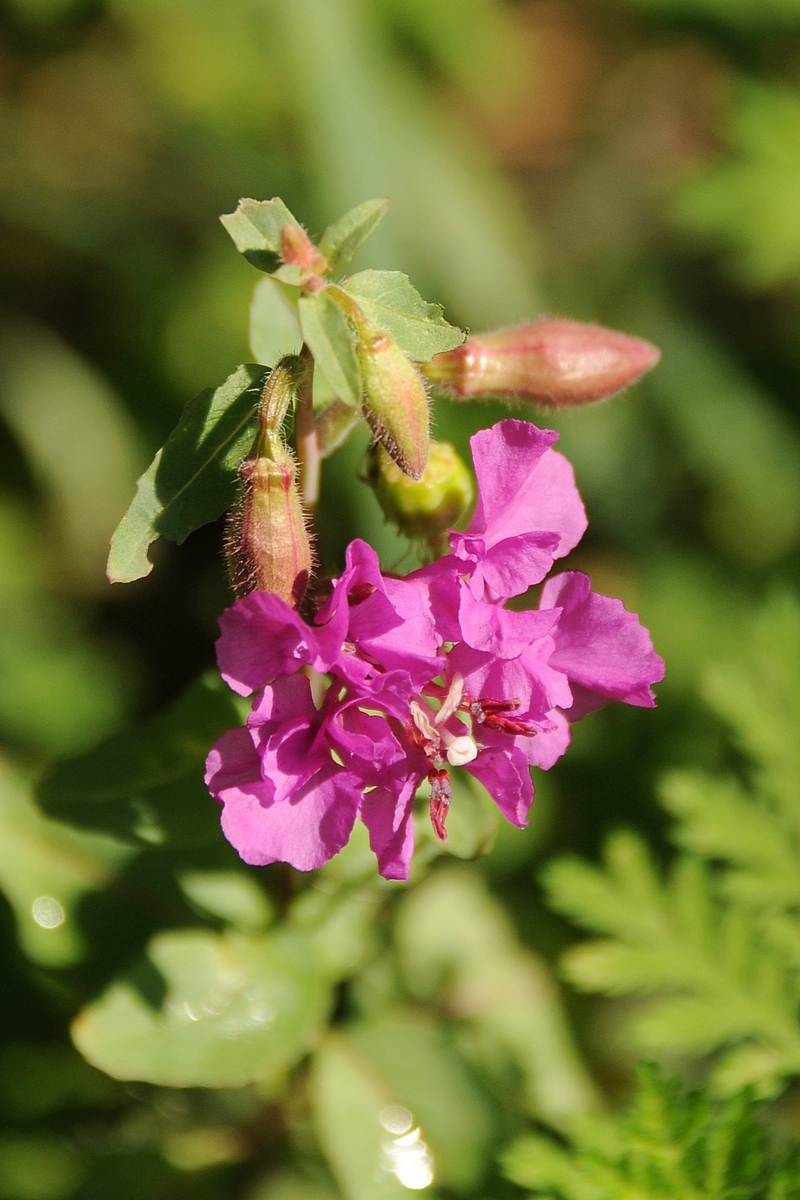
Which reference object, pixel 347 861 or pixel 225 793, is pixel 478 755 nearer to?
pixel 225 793


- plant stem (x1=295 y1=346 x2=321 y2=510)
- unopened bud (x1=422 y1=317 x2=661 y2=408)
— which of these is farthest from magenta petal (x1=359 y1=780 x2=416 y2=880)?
unopened bud (x1=422 y1=317 x2=661 y2=408)

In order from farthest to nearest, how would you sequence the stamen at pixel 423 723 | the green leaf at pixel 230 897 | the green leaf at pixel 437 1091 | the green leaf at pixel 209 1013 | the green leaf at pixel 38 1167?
the green leaf at pixel 38 1167 < the green leaf at pixel 437 1091 < the green leaf at pixel 230 897 < the green leaf at pixel 209 1013 < the stamen at pixel 423 723

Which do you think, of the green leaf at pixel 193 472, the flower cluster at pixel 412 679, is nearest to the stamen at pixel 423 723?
the flower cluster at pixel 412 679

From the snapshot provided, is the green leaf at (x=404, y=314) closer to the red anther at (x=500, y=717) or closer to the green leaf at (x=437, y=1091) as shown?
the red anther at (x=500, y=717)

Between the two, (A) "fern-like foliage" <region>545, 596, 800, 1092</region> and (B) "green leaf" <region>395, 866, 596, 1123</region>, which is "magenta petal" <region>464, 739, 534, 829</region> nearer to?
(A) "fern-like foliage" <region>545, 596, 800, 1092</region>

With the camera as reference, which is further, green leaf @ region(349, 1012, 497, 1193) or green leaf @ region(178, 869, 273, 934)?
green leaf @ region(349, 1012, 497, 1193)
